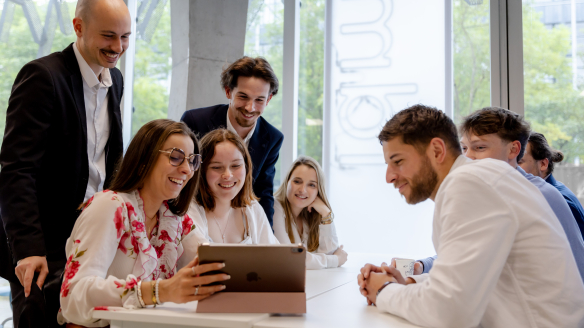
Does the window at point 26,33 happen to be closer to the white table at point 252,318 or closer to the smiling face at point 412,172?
the white table at point 252,318

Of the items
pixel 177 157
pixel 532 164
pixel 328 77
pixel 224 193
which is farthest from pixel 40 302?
pixel 328 77

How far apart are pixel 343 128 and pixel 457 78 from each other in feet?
3.81

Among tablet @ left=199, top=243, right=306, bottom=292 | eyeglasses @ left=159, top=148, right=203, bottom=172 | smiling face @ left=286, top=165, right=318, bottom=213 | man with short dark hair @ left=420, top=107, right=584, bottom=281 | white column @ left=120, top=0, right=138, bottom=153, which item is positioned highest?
white column @ left=120, top=0, right=138, bottom=153

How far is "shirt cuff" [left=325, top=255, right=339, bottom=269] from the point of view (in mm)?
2979

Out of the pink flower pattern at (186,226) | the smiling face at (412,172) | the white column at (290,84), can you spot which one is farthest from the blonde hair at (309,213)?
the smiling face at (412,172)

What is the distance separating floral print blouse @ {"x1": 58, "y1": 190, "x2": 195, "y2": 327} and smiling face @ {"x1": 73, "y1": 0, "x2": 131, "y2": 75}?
708 millimetres

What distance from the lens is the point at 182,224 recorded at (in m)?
2.07

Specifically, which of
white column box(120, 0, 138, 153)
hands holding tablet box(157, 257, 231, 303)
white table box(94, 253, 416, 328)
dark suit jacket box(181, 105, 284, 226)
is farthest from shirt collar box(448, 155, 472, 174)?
white column box(120, 0, 138, 153)

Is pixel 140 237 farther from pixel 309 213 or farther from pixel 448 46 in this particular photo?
pixel 448 46

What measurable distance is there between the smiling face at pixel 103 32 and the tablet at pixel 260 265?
117 cm

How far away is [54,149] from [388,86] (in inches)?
133

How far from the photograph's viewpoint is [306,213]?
3459mm

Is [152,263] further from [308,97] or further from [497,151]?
[308,97]

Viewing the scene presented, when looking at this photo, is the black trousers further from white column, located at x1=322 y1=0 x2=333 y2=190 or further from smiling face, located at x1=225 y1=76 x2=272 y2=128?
white column, located at x1=322 y1=0 x2=333 y2=190
